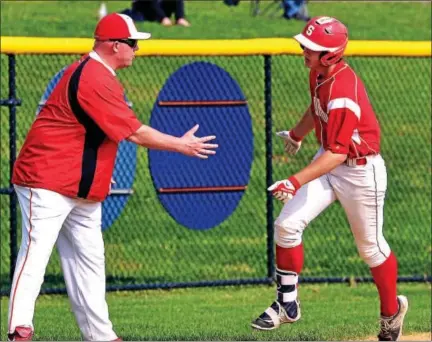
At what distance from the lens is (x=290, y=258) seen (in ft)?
26.7

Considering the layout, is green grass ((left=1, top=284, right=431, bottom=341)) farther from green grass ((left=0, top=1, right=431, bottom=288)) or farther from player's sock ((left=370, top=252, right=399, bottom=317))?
green grass ((left=0, top=1, right=431, bottom=288))

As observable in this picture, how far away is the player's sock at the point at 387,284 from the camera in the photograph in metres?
8.28

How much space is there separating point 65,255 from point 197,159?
3668 mm

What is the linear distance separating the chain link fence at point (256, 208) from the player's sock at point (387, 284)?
3.39 m

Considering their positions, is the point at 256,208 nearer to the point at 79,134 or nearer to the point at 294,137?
the point at 294,137

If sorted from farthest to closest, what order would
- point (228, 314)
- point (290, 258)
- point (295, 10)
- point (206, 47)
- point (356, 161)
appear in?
1. point (295, 10)
2. point (206, 47)
3. point (228, 314)
4. point (290, 258)
5. point (356, 161)

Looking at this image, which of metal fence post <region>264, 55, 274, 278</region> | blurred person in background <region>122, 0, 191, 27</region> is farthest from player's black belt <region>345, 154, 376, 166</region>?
blurred person in background <region>122, 0, 191, 27</region>

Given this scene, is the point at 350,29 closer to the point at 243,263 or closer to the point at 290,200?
the point at 243,263

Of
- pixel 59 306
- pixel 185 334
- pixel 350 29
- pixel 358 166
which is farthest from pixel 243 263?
pixel 350 29

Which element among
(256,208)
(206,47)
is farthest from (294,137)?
(256,208)

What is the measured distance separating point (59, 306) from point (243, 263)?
8.46ft

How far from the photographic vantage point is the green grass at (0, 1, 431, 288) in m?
12.7

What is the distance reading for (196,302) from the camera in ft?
35.9

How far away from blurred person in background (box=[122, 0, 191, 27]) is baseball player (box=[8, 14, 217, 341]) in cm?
1203
